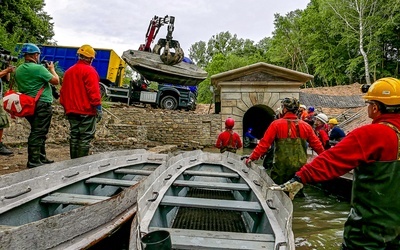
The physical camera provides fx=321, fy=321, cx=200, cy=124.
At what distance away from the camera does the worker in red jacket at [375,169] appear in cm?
183

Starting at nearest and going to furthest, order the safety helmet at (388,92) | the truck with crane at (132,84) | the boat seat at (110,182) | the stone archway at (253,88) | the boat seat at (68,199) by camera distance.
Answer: the safety helmet at (388,92) → the boat seat at (68,199) → the boat seat at (110,182) → the stone archway at (253,88) → the truck with crane at (132,84)

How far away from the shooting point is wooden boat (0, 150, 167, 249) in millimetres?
1778

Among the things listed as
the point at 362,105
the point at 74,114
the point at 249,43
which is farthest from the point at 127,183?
the point at 249,43

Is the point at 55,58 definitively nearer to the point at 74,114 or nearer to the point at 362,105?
the point at 74,114

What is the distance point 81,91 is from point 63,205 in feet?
6.69

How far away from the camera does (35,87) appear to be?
171 inches

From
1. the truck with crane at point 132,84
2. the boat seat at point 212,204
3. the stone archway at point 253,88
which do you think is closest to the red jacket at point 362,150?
the boat seat at point 212,204

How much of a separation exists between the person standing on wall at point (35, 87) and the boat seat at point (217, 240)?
3035 mm

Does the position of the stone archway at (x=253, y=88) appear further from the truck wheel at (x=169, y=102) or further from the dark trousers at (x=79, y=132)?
the dark trousers at (x=79, y=132)

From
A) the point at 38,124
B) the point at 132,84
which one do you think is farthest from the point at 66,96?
A: the point at 132,84

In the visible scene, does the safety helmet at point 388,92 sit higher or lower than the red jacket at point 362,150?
higher

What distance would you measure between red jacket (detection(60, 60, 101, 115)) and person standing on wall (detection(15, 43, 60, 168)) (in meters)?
0.23

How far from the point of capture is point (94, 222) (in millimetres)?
2219

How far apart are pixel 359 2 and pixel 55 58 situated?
82.9ft
